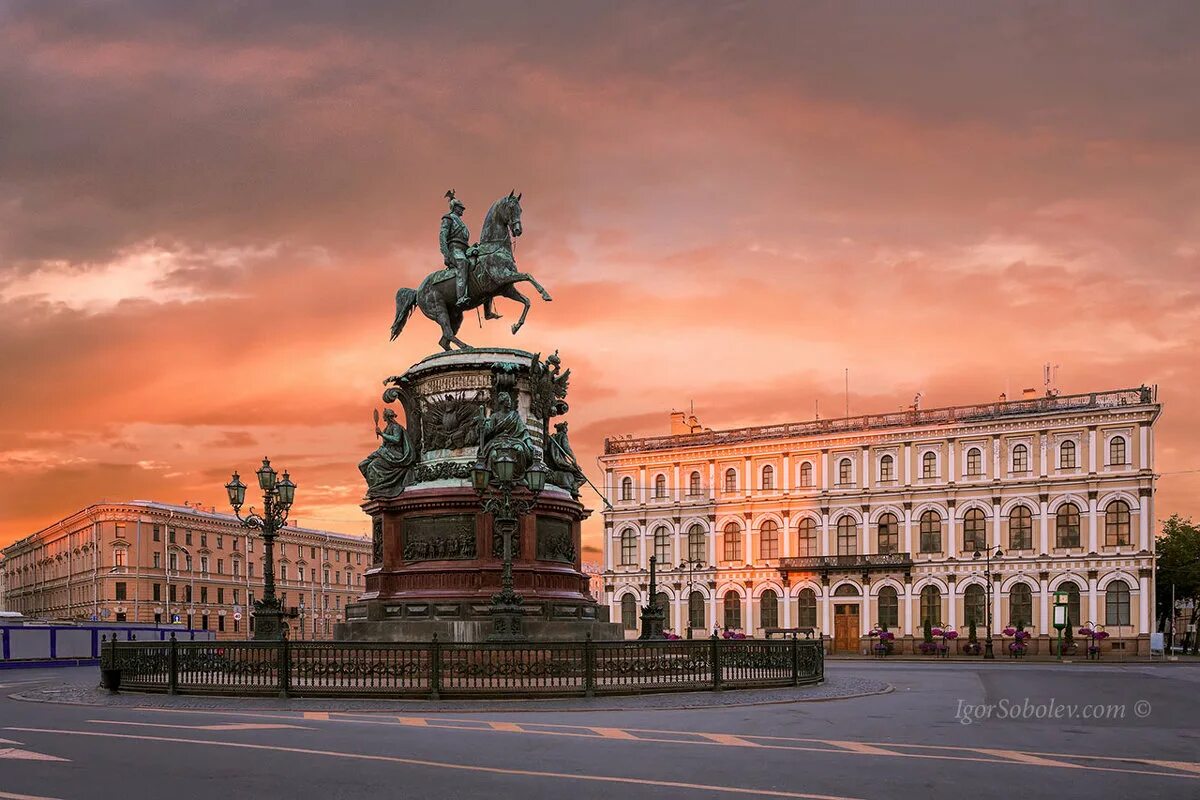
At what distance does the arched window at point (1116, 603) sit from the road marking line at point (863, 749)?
218 ft

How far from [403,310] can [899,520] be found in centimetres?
5515

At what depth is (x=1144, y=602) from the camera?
73.8 m

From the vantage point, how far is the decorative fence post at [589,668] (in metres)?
21.4

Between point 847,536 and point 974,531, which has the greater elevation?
point 974,531

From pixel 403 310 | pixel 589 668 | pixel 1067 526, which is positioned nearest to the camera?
pixel 589 668

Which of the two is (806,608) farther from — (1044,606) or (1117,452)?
(1117,452)

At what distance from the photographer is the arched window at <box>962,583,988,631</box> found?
7844 cm

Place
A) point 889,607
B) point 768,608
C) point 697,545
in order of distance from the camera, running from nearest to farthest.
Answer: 1. point 889,607
2. point 768,608
3. point 697,545

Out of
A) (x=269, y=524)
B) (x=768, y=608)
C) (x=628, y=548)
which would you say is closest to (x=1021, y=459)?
(x=768, y=608)

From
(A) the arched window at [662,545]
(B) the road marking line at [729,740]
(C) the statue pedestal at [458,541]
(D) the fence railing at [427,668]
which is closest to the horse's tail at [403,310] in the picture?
(C) the statue pedestal at [458,541]

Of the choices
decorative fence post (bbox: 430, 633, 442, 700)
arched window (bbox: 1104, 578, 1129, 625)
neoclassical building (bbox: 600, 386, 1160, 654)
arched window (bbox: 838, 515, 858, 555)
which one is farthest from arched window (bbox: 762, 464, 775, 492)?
decorative fence post (bbox: 430, 633, 442, 700)

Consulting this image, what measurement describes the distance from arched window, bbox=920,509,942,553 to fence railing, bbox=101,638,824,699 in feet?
194

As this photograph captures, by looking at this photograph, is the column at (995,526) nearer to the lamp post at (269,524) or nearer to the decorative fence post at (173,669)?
the lamp post at (269,524)

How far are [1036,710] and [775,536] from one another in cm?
6587
